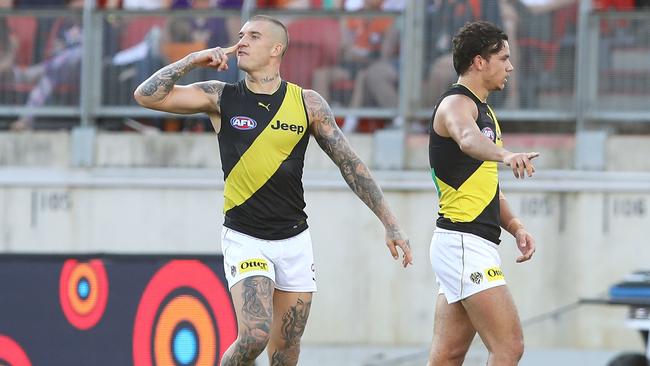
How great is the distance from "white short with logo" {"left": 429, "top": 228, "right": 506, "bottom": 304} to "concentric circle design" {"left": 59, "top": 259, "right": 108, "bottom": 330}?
3103mm

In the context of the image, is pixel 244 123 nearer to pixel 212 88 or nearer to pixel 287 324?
pixel 212 88

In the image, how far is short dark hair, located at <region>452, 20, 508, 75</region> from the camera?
7.67 metres

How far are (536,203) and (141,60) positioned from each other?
423 cm

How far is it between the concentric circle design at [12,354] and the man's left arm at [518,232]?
3855mm

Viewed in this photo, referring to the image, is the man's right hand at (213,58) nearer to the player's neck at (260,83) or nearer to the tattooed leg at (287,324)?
the player's neck at (260,83)

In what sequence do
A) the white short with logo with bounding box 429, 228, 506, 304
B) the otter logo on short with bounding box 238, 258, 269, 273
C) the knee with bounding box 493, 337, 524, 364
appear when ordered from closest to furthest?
1. the knee with bounding box 493, 337, 524, 364
2. the white short with logo with bounding box 429, 228, 506, 304
3. the otter logo on short with bounding box 238, 258, 269, 273

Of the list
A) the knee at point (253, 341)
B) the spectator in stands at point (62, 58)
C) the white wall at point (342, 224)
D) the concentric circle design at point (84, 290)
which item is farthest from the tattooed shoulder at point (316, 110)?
the spectator in stands at point (62, 58)

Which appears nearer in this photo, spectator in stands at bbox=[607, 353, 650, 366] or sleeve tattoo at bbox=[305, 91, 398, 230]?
sleeve tattoo at bbox=[305, 91, 398, 230]

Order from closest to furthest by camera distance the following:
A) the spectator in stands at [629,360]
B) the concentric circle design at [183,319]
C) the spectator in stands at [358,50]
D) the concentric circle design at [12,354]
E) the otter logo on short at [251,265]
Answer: the otter logo on short at [251,265]
the spectator in stands at [629,360]
the concentric circle design at [183,319]
the concentric circle design at [12,354]
the spectator in stands at [358,50]

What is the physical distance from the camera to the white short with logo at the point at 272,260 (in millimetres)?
7887

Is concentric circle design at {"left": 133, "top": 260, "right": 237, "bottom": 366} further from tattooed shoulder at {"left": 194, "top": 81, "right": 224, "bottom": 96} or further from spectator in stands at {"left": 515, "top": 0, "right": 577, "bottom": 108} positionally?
Answer: spectator in stands at {"left": 515, "top": 0, "right": 577, "bottom": 108}

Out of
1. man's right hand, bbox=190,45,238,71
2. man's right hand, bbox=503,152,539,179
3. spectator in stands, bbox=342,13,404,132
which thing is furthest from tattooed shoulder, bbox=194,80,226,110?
spectator in stands, bbox=342,13,404,132

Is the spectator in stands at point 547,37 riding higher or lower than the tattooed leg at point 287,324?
higher

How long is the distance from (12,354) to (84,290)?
72 cm
